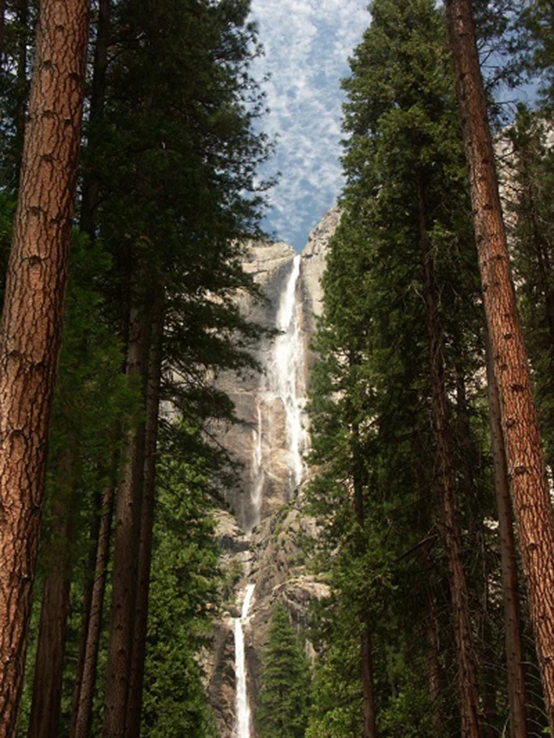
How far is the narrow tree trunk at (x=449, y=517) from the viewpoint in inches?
275

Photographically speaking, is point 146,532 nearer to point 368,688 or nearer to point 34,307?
point 368,688

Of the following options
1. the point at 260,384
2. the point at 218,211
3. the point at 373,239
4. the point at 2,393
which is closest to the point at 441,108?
the point at 373,239

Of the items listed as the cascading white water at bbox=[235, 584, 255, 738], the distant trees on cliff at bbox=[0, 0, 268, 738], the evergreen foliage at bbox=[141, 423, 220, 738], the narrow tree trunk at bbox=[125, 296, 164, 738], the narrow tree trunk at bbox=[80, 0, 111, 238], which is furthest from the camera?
the cascading white water at bbox=[235, 584, 255, 738]

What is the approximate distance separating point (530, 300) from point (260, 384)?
47657 mm

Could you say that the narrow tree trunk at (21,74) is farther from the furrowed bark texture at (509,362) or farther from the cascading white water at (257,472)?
the cascading white water at (257,472)

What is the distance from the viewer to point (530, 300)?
44.1ft

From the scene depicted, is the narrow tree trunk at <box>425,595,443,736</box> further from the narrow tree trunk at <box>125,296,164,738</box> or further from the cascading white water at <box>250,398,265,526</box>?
the cascading white water at <box>250,398,265,526</box>

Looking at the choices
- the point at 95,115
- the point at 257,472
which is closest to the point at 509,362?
the point at 95,115

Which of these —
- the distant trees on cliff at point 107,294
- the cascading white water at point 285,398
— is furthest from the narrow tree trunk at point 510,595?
the cascading white water at point 285,398

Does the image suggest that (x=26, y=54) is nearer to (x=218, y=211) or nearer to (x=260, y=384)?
(x=218, y=211)

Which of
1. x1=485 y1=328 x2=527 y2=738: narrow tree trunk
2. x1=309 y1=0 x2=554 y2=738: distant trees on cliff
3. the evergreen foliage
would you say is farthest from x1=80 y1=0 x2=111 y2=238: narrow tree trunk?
the evergreen foliage

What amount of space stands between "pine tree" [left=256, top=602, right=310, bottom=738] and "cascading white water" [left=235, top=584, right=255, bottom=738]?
5506mm

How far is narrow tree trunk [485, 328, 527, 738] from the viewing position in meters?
6.52

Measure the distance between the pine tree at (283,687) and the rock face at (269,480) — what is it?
4.94m
